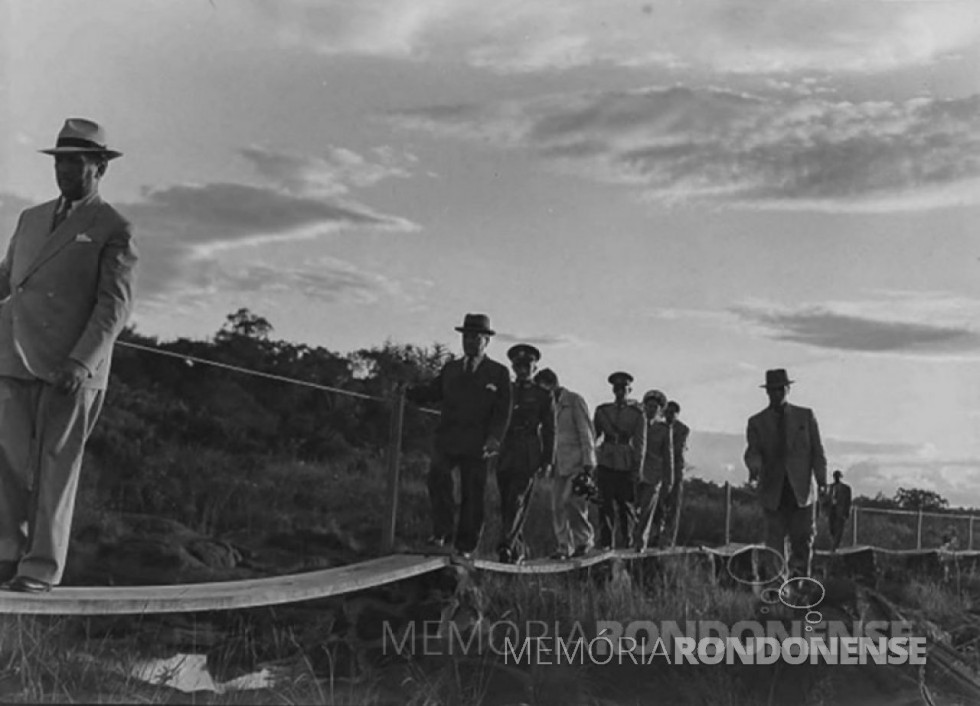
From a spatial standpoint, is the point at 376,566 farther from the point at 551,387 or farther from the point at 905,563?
the point at 905,563

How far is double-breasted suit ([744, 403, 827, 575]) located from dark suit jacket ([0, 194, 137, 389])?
5223 mm

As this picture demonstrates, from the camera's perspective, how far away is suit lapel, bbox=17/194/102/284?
20.2 ft

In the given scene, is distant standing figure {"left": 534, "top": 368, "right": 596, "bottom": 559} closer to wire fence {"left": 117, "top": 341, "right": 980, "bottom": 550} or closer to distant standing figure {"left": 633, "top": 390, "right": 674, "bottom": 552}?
distant standing figure {"left": 633, "top": 390, "right": 674, "bottom": 552}

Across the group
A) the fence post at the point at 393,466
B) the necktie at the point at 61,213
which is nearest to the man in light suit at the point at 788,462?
the fence post at the point at 393,466

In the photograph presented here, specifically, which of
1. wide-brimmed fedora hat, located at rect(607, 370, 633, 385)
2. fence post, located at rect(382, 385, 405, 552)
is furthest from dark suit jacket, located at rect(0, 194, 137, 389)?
wide-brimmed fedora hat, located at rect(607, 370, 633, 385)

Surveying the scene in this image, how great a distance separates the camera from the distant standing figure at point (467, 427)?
8.91 meters

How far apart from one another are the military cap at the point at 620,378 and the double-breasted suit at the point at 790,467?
191 centimetres

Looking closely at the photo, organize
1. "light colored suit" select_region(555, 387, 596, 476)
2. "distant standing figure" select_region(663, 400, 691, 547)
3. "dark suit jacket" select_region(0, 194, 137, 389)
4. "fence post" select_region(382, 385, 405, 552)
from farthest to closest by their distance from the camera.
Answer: "distant standing figure" select_region(663, 400, 691, 547) < "light colored suit" select_region(555, 387, 596, 476) < "fence post" select_region(382, 385, 405, 552) < "dark suit jacket" select_region(0, 194, 137, 389)

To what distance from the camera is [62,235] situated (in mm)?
6156

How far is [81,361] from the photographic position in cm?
591

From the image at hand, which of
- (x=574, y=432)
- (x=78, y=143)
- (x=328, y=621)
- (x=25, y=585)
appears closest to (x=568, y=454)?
(x=574, y=432)

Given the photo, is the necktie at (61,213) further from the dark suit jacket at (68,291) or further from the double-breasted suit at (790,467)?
the double-breasted suit at (790,467)

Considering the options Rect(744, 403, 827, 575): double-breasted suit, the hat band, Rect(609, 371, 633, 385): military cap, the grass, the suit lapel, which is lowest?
the grass

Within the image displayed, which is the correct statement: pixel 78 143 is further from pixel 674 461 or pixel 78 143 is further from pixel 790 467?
pixel 674 461
